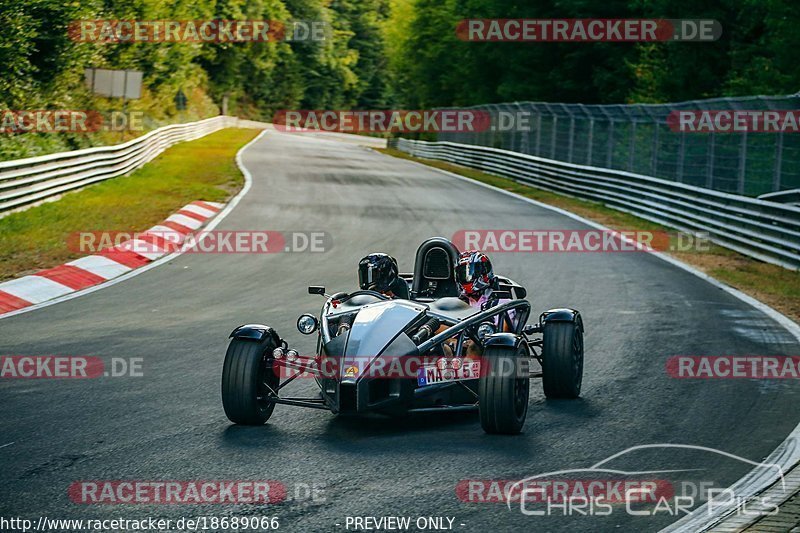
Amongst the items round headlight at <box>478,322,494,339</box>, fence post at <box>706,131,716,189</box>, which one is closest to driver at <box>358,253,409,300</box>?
round headlight at <box>478,322,494,339</box>

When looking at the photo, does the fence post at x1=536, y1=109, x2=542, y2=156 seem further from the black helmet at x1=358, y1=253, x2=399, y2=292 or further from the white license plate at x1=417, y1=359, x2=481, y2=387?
the white license plate at x1=417, y1=359, x2=481, y2=387

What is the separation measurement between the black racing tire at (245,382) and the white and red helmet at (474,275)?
198 cm

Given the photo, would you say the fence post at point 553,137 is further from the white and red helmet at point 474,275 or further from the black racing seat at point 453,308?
the black racing seat at point 453,308

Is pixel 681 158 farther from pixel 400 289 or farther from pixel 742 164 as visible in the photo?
pixel 400 289

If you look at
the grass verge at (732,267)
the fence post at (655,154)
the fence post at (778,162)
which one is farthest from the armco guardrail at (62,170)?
the fence post at (655,154)

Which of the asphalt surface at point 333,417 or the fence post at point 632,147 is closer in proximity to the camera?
the asphalt surface at point 333,417

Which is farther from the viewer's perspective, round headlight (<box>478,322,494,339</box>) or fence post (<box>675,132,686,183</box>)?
fence post (<box>675,132,686,183</box>)

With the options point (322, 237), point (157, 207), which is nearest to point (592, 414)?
point (322, 237)

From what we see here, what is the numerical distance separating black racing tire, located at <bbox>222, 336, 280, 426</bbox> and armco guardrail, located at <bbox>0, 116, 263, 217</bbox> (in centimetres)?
1229

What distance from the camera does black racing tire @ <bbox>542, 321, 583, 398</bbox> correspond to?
8.59 m

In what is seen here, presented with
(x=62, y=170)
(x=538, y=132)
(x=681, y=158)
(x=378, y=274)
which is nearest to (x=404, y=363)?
(x=378, y=274)

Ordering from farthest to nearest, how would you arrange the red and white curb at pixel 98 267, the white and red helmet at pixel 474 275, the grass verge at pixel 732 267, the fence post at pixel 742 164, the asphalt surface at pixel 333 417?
1. the fence post at pixel 742 164
2. the grass verge at pixel 732 267
3. the red and white curb at pixel 98 267
4. the white and red helmet at pixel 474 275
5. the asphalt surface at pixel 333 417

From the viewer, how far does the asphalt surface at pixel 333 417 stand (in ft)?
20.0

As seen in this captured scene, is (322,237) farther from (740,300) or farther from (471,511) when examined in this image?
(471,511)
